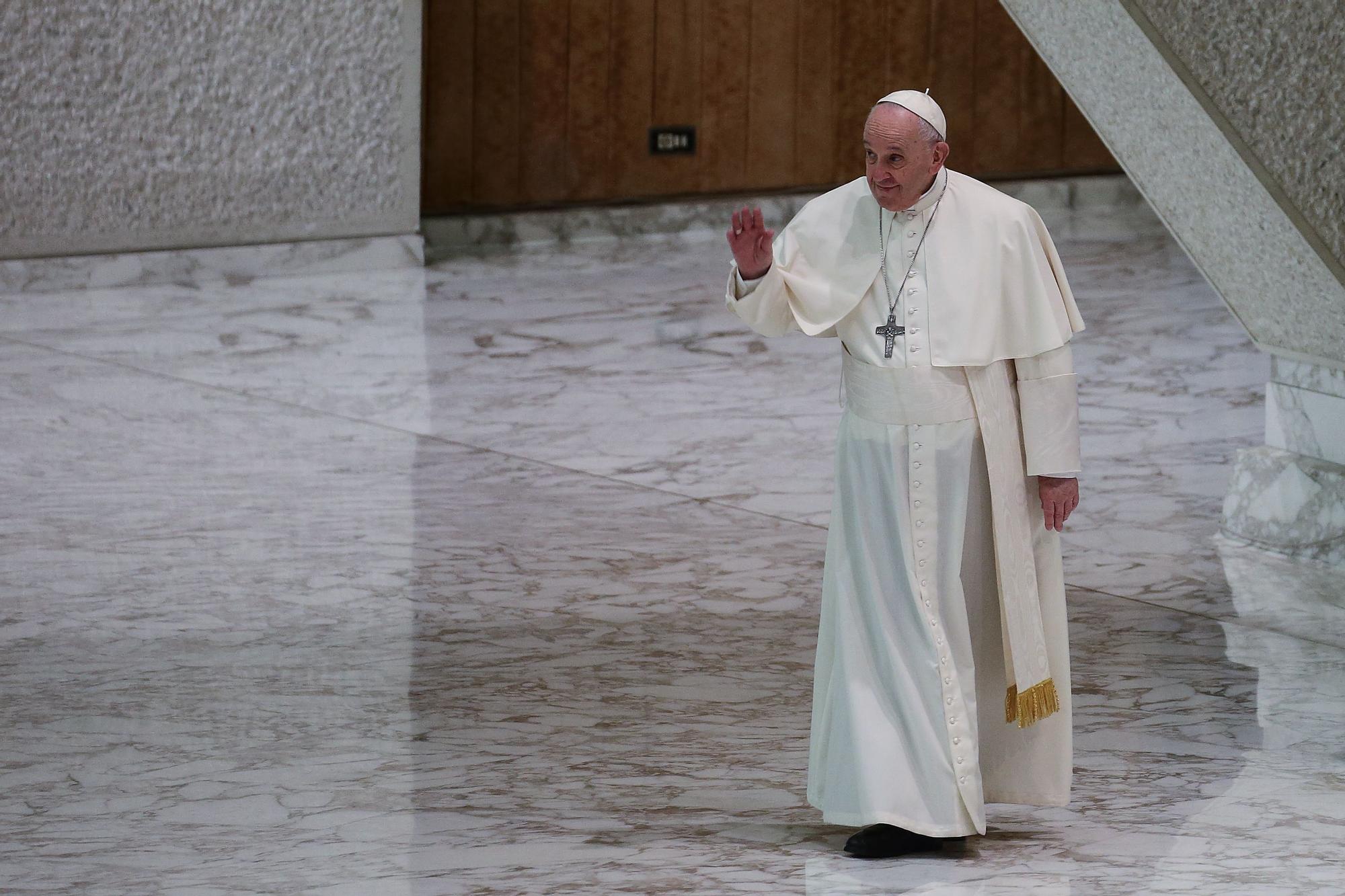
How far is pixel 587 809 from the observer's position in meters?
3.70

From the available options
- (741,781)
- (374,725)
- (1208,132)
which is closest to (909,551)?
A: (741,781)

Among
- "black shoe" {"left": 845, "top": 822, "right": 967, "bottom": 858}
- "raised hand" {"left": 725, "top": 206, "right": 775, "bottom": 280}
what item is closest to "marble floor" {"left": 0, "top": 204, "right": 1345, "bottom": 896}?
"black shoe" {"left": 845, "top": 822, "right": 967, "bottom": 858}

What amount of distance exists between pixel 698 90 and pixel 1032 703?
7016 mm

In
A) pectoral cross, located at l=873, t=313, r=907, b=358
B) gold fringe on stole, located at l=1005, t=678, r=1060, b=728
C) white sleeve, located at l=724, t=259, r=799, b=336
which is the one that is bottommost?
gold fringe on stole, located at l=1005, t=678, r=1060, b=728

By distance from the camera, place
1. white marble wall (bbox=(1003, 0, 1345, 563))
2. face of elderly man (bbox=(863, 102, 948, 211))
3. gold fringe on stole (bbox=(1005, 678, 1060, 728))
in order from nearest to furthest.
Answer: face of elderly man (bbox=(863, 102, 948, 211)) < gold fringe on stole (bbox=(1005, 678, 1060, 728)) < white marble wall (bbox=(1003, 0, 1345, 563))

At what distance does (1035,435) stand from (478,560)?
2.20 metres

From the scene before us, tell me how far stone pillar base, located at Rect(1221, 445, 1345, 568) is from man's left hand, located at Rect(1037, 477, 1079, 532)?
215 centimetres

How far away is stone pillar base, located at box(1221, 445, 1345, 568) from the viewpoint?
17.7ft

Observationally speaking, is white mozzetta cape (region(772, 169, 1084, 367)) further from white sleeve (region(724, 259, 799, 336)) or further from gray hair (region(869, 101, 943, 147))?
gray hair (region(869, 101, 943, 147))

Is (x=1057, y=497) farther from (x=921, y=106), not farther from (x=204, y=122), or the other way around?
(x=204, y=122)

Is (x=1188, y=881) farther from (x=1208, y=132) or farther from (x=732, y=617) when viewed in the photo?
(x=1208, y=132)

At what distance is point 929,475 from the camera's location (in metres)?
3.46

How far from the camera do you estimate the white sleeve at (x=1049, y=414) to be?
3465 millimetres

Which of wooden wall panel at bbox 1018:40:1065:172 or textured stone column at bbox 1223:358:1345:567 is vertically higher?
wooden wall panel at bbox 1018:40:1065:172
